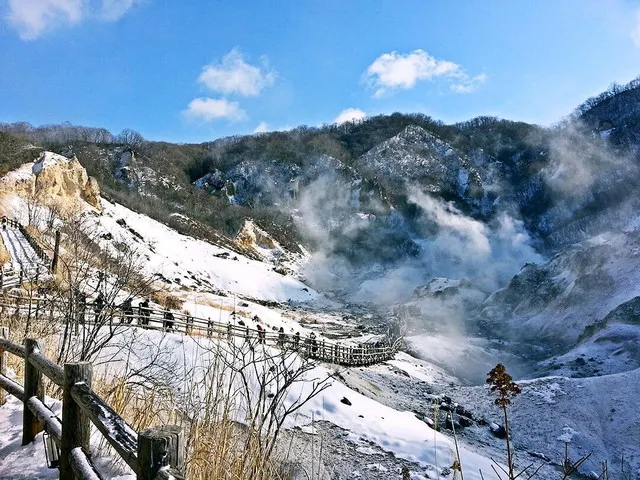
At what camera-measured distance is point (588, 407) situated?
44.9ft

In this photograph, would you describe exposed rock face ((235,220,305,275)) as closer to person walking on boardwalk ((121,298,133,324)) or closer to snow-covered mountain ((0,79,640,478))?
snow-covered mountain ((0,79,640,478))

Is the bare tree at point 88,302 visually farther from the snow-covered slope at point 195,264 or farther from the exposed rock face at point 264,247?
the exposed rock face at point 264,247

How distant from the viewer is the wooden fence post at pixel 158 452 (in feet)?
5.23

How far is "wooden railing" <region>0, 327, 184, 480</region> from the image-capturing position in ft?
5.27

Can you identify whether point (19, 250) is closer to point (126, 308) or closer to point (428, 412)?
point (126, 308)

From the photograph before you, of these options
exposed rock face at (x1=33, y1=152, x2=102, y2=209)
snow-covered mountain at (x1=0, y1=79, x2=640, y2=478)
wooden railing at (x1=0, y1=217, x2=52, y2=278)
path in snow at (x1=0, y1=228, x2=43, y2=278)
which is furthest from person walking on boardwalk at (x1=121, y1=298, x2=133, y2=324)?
exposed rock face at (x1=33, y1=152, x2=102, y2=209)

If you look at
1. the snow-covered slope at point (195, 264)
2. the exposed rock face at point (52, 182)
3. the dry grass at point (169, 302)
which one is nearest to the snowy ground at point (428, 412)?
the dry grass at point (169, 302)

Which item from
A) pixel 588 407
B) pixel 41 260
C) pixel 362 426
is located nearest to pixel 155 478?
pixel 362 426

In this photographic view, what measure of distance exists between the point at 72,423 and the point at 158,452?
52.1 inches

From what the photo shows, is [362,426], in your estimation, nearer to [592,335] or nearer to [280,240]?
[592,335]

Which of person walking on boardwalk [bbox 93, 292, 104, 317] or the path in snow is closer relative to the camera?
person walking on boardwalk [bbox 93, 292, 104, 317]

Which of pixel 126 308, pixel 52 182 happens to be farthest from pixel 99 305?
pixel 52 182

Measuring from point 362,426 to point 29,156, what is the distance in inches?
1578

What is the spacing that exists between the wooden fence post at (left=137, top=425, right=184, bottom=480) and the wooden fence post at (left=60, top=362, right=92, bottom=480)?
114 cm
